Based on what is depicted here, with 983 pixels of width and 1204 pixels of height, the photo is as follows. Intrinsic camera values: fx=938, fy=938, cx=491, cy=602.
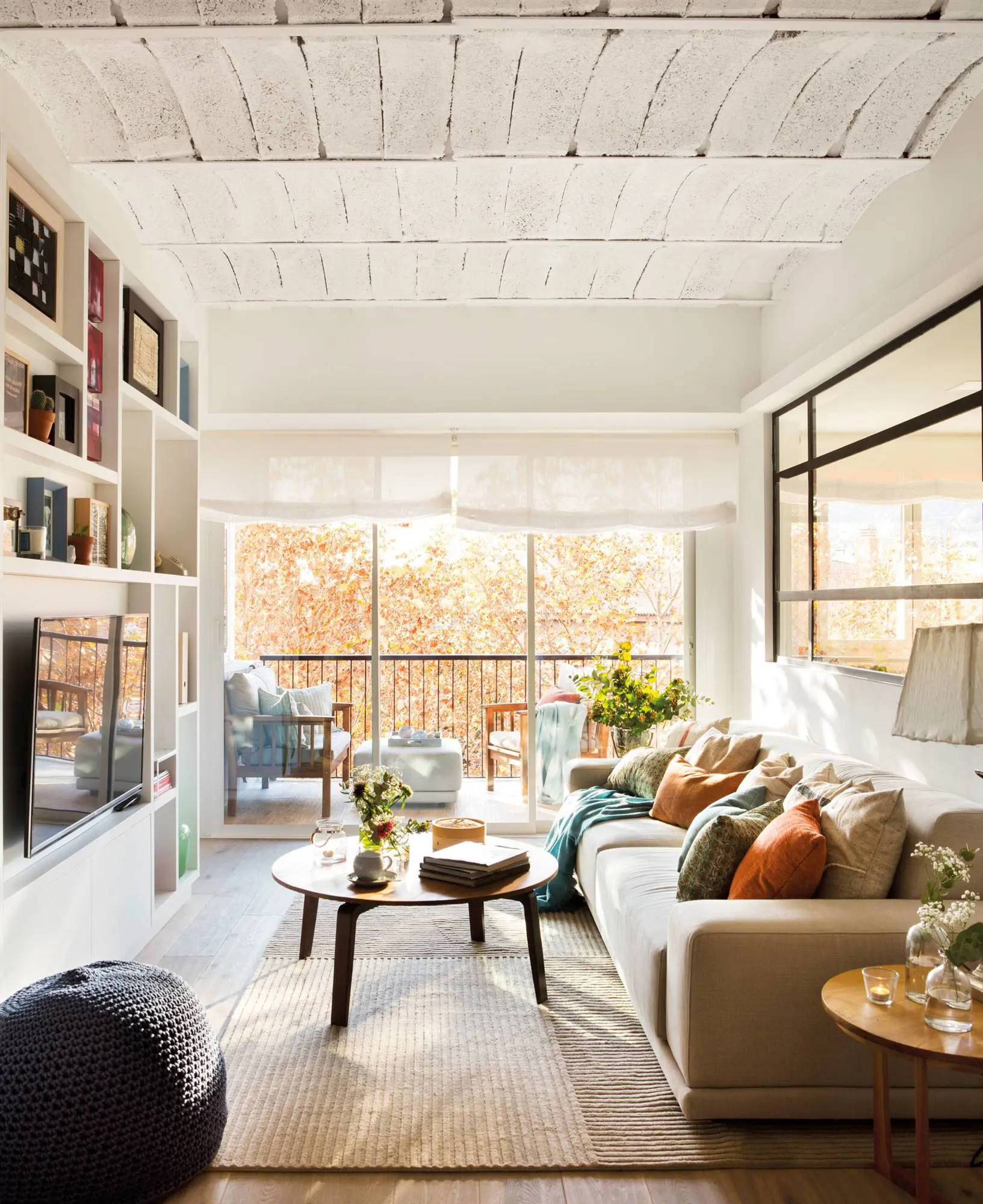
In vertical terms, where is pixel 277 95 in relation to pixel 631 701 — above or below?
above

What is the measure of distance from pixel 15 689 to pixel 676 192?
267 centimetres

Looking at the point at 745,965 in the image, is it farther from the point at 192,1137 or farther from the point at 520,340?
the point at 520,340

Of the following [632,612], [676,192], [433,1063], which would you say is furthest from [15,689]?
[632,612]

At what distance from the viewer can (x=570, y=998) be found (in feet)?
10.2

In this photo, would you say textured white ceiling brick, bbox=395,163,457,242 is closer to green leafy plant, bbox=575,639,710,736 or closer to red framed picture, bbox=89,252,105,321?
red framed picture, bbox=89,252,105,321

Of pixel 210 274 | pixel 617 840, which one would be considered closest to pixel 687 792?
pixel 617 840

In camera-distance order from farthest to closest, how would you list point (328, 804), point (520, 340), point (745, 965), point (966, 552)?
1. point (328, 804)
2. point (520, 340)
3. point (966, 552)
4. point (745, 965)

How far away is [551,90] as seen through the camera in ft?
8.68

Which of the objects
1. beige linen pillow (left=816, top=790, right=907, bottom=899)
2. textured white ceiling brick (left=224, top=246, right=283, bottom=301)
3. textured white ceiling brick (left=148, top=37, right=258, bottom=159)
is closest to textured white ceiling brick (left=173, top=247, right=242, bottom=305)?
textured white ceiling brick (left=224, top=246, right=283, bottom=301)

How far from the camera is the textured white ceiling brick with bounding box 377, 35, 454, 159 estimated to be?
8.23ft

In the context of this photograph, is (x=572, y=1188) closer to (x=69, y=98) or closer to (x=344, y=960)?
(x=344, y=960)

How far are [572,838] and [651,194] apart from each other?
8.36ft

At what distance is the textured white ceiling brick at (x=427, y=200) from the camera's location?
127 inches

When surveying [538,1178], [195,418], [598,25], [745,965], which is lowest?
[538,1178]
